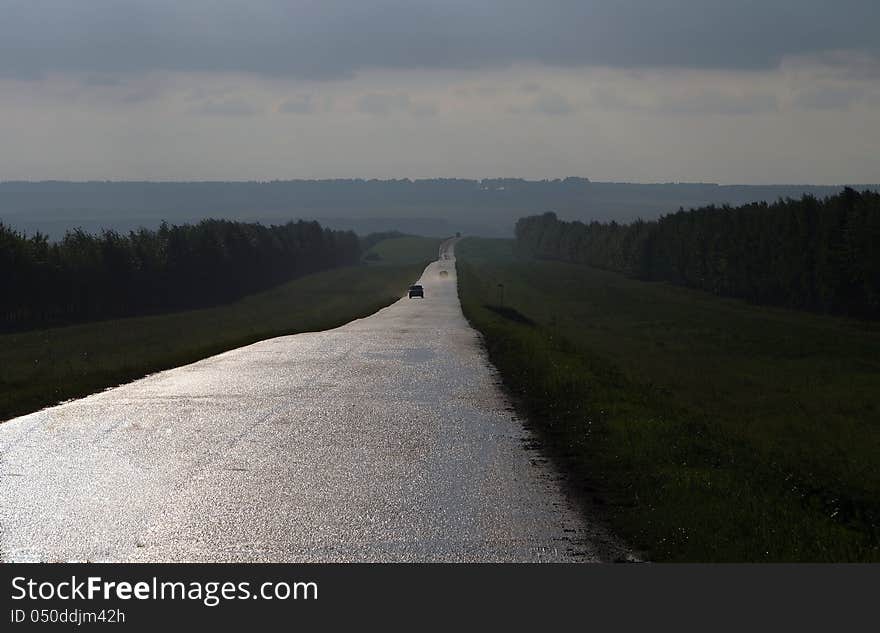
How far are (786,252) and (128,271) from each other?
53.0m

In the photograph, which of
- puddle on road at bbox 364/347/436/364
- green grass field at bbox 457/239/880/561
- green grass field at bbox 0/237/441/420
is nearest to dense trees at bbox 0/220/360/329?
green grass field at bbox 0/237/441/420

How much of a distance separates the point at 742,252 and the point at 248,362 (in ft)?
253

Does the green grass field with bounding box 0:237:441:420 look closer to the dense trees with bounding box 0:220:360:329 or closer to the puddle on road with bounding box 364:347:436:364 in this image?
the dense trees with bounding box 0:220:360:329

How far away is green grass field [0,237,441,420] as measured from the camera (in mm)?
25000

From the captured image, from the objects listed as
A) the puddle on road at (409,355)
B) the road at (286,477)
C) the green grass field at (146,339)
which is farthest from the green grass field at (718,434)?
the green grass field at (146,339)

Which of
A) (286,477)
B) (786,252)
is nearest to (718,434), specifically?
(286,477)

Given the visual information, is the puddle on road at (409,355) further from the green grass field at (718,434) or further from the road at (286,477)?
the road at (286,477)

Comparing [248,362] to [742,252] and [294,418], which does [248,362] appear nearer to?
[294,418]

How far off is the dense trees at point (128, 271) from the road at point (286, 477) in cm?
6034

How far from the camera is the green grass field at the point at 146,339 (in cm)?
2500

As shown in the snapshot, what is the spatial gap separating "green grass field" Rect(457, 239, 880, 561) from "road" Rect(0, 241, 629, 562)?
78 centimetres

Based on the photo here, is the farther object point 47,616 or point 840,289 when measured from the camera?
point 840,289

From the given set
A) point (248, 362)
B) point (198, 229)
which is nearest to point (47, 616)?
point (248, 362)

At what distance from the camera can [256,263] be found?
139375mm
